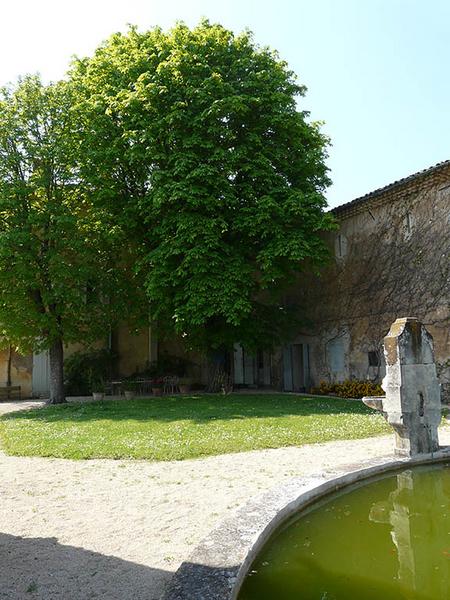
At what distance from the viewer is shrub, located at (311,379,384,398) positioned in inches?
650

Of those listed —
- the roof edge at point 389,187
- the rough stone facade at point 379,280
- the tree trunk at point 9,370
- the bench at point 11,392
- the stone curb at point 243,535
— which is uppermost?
the roof edge at point 389,187

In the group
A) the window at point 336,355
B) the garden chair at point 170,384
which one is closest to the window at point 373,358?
the window at point 336,355

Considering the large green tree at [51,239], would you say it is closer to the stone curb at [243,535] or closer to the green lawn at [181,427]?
the green lawn at [181,427]

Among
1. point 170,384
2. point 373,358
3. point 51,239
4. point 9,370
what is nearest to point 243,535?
point 373,358

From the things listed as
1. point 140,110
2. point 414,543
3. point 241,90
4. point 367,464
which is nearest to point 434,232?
point 241,90

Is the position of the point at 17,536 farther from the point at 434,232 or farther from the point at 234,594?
the point at 434,232

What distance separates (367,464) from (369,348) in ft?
39.5

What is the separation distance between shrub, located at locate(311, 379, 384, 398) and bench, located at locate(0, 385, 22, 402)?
43.0 feet

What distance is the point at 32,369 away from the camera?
22734 millimetres

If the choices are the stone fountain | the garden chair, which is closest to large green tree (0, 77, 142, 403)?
the garden chair

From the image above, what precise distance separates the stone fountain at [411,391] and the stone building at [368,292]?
865 centimetres

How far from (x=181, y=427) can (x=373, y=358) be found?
30.2 ft

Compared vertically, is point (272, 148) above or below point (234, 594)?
above

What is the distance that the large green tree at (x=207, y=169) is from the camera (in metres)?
15.6
